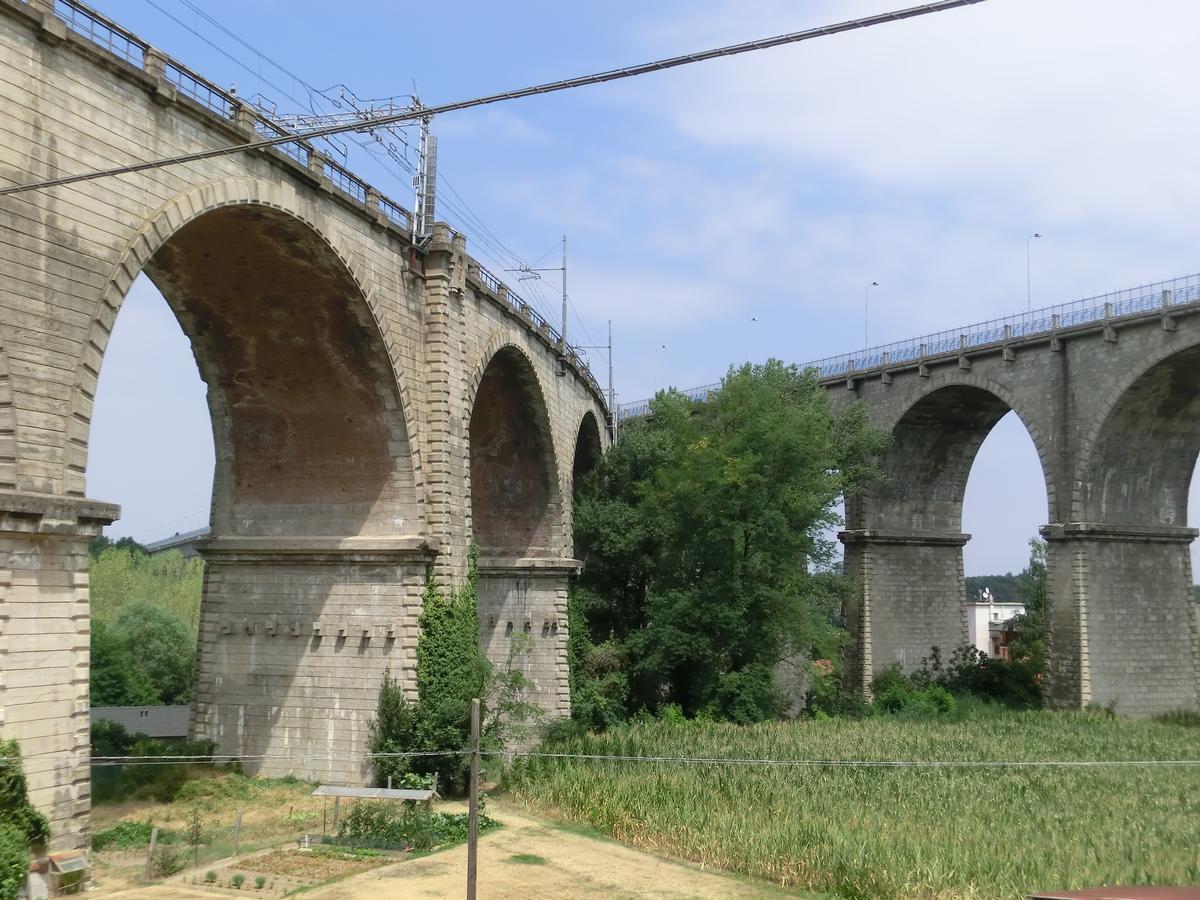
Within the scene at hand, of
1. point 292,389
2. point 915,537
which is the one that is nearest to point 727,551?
point 915,537

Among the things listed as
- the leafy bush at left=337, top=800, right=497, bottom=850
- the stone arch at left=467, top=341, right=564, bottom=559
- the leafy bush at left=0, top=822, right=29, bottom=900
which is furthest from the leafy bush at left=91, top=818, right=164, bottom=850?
the stone arch at left=467, top=341, right=564, bottom=559

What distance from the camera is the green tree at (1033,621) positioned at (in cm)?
4949

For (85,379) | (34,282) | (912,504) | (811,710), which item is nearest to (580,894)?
(85,379)

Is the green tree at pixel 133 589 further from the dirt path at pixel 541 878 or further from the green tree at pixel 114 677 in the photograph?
the dirt path at pixel 541 878

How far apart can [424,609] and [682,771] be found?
6.76m

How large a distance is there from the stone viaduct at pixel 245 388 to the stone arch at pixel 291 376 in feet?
0.16

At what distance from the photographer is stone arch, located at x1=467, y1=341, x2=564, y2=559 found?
118 feet

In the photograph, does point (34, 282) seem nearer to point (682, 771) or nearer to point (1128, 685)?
point (682, 771)

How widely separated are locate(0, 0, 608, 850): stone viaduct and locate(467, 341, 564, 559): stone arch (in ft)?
9.79

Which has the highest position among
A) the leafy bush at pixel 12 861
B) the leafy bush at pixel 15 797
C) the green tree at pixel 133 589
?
the green tree at pixel 133 589

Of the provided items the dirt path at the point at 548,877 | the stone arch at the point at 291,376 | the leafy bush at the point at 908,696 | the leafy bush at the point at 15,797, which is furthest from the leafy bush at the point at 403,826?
the leafy bush at the point at 908,696

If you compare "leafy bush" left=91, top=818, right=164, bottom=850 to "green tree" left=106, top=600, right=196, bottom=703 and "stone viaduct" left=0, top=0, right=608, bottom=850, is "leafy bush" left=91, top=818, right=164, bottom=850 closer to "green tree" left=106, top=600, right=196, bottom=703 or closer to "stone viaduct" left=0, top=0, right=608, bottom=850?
"stone viaduct" left=0, top=0, right=608, bottom=850

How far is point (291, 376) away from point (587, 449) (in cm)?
2222

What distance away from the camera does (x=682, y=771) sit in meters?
24.1
